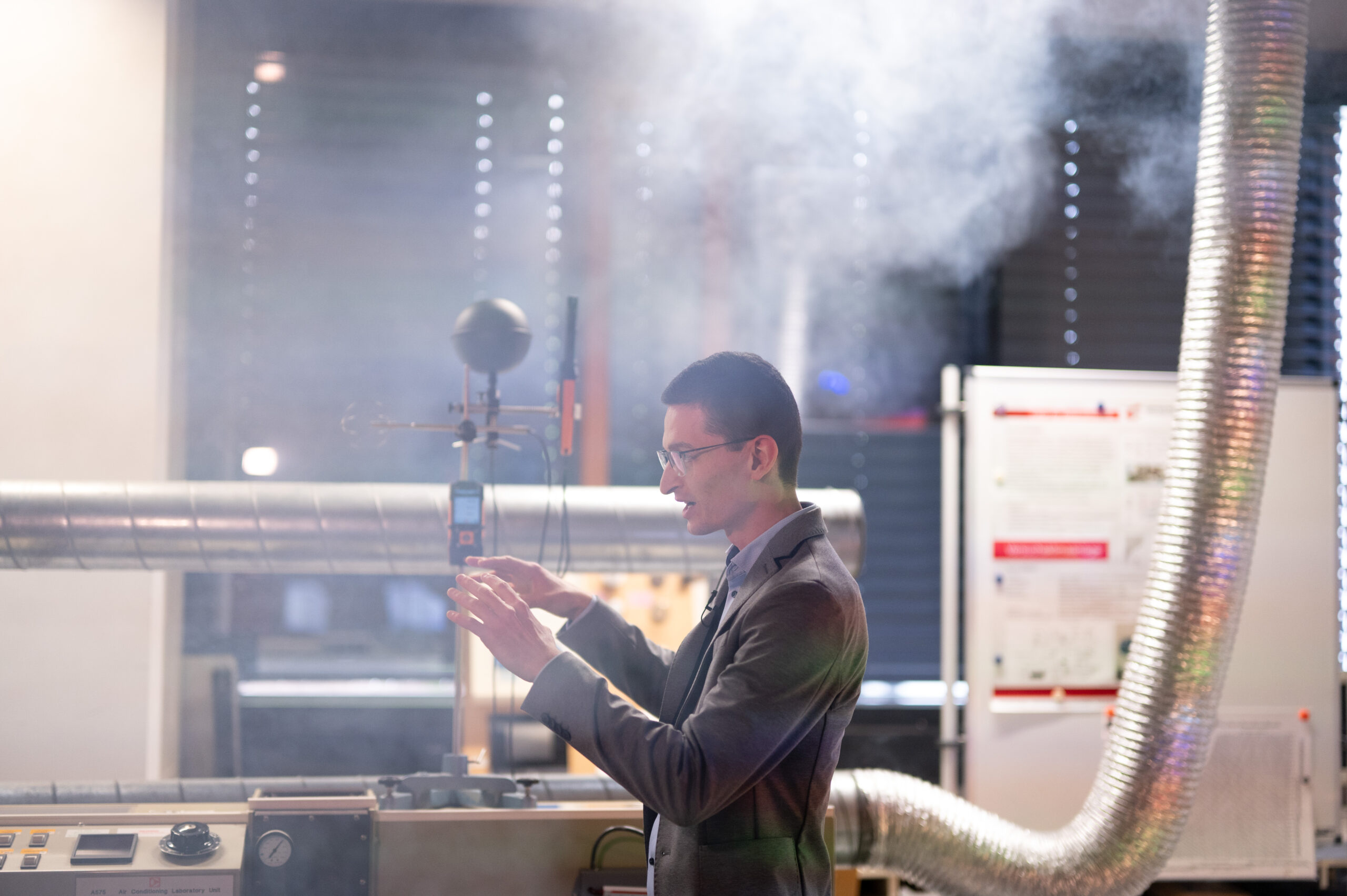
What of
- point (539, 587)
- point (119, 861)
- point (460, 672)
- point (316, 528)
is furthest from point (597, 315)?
point (119, 861)

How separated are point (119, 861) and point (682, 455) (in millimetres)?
1115

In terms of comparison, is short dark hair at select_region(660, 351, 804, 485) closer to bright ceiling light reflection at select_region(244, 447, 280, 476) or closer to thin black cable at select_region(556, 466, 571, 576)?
thin black cable at select_region(556, 466, 571, 576)

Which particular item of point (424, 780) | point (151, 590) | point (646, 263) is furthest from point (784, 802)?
point (646, 263)

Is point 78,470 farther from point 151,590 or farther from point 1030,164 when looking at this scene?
point 1030,164

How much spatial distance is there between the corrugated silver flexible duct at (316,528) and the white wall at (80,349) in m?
0.72

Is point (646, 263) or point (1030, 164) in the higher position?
point (1030, 164)

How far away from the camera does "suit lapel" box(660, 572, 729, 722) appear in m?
1.31

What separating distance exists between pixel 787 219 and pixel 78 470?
2.41 meters

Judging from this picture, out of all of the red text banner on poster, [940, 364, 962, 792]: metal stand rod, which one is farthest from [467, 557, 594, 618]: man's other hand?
the red text banner on poster

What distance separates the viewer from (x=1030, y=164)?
3441 millimetres

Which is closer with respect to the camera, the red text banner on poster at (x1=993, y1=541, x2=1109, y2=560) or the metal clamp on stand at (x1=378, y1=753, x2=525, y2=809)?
the metal clamp on stand at (x1=378, y1=753, x2=525, y2=809)

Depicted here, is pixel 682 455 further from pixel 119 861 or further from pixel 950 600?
pixel 950 600

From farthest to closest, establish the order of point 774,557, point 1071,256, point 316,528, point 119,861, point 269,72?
point 1071,256 → point 269,72 → point 316,528 → point 119,861 → point 774,557

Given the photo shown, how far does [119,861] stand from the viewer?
1487 mm
